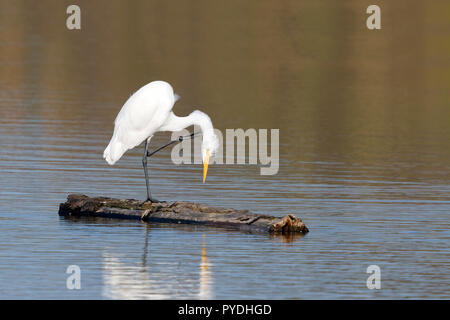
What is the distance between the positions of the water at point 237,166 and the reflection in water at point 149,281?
4 centimetres

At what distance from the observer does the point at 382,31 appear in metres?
71.8

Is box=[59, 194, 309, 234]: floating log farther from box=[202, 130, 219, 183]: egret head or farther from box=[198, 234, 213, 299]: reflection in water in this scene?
box=[198, 234, 213, 299]: reflection in water

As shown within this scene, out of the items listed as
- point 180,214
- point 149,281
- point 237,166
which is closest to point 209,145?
point 180,214

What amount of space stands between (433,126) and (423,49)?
84.1 feet

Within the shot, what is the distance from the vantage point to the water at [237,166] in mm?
17109

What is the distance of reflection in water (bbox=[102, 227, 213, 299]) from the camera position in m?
15.7

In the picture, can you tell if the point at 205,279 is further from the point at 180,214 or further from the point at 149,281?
the point at 180,214

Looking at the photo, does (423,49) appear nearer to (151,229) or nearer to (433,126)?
(433,126)

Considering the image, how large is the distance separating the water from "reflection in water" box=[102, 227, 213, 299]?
0.04 metres

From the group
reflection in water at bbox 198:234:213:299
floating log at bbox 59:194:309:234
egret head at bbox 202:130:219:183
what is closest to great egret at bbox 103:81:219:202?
egret head at bbox 202:130:219:183

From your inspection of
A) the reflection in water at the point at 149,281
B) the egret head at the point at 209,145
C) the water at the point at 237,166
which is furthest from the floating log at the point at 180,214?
the reflection in water at the point at 149,281

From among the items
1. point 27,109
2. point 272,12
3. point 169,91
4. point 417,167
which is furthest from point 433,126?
point 272,12

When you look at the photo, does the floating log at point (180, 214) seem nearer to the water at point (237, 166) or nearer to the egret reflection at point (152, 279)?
the water at point (237, 166)

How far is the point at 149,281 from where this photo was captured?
53.8 feet
